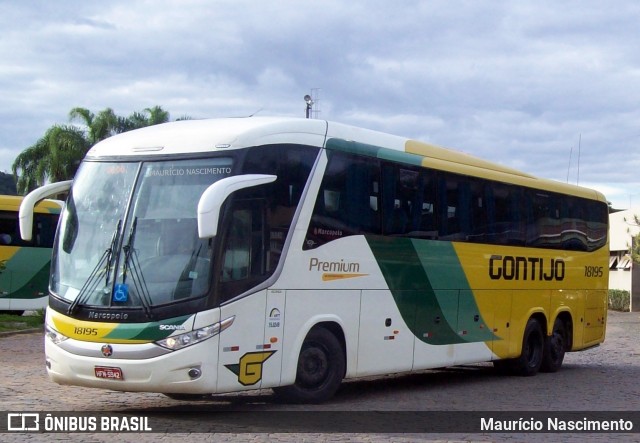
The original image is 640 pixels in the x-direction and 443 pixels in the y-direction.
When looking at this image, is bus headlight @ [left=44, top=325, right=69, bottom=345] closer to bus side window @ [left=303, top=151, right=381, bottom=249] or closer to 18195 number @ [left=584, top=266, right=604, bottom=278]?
bus side window @ [left=303, top=151, right=381, bottom=249]

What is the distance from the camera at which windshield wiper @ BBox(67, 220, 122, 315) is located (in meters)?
10.9

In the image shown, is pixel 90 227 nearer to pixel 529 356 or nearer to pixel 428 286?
pixel 428 286

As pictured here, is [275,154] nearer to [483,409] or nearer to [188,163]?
[188,163]

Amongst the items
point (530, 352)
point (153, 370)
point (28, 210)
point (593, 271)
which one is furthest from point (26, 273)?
point (153, 370)

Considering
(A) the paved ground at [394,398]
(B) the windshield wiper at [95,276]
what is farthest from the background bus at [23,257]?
(B) the windshield wiper at [95,276]

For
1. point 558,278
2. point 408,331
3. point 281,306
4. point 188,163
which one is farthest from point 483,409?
point 558,278

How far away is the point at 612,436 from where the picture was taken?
427 inches

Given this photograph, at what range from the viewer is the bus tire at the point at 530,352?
58.9 feet

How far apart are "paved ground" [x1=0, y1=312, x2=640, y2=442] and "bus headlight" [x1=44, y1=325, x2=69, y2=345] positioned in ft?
2.95

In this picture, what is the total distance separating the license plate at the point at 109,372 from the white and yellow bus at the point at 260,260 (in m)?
0.02

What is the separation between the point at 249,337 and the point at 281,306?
0.70 m

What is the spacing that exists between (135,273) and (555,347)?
10911 mm

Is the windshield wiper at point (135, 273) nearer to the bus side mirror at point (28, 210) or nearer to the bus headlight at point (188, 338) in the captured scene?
the bus headlight at point (188, 338)

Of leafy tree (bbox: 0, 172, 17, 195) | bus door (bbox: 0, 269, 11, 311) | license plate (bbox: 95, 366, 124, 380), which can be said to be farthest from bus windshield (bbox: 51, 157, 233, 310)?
leafy tree (bbox: 0, 172, 17, 195)
